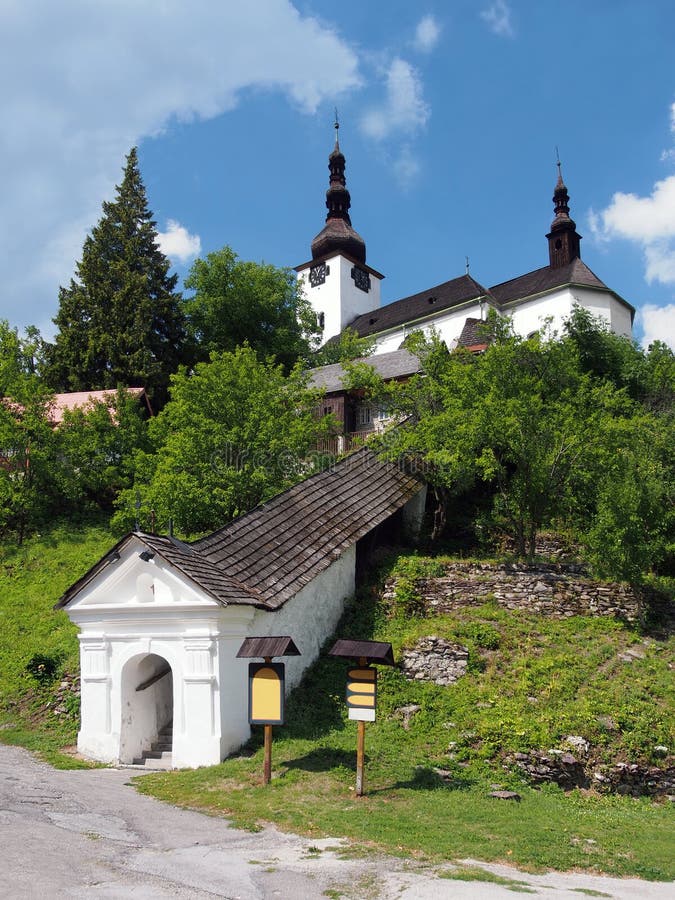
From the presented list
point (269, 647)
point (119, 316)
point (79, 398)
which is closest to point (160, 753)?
point (269, 647)

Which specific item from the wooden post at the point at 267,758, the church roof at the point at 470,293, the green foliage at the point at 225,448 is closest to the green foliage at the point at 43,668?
the green foliage at the point at 225,448

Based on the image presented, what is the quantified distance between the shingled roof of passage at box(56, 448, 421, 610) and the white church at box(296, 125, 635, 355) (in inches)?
630

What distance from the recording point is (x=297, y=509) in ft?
56.9

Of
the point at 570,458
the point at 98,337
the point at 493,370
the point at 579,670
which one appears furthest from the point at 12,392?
the point at 579,670

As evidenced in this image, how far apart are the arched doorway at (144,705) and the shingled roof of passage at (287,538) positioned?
71.0 inches

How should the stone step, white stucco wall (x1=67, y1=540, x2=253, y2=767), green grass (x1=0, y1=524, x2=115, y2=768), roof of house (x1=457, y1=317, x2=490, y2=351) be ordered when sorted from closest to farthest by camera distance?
white stucco wall (x1=67, y1=540, x2=253, y2=767) < the stone step < green grass (x1=0, y1=524, x2=115, y2=768) < roof of house (x1=457, y1=317, x2=490, y2=351)

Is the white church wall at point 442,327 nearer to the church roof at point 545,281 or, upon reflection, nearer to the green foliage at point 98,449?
Result: the church roof at point 545,281

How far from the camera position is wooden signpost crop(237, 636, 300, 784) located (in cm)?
1090

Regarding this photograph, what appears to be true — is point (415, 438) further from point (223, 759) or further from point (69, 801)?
point (69, 801)

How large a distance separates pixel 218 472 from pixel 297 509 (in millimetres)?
5020

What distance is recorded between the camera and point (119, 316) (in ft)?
117

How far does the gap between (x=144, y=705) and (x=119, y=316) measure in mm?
25429

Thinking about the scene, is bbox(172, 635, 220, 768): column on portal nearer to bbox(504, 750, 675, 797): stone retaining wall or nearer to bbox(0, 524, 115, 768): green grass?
bbox(0, 524, 115, 768): green grass

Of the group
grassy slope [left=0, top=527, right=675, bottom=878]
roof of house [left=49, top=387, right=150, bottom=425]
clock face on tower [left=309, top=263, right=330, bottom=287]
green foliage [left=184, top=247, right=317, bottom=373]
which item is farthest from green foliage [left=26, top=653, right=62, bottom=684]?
clock face on tower [left=309, top=263, right=330, bottom=287]
